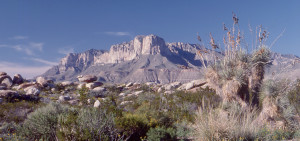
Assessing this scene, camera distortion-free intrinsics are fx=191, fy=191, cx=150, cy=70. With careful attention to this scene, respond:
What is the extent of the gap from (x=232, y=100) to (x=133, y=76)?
143 m

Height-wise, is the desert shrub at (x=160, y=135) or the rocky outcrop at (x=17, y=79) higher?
the rocky outcrop at (x=17, y=79)

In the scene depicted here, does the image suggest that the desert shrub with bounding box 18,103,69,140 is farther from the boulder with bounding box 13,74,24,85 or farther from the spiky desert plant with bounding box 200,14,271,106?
the boulder with bounding box 13,74,24,85

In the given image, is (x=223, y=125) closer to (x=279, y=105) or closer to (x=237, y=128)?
(x=237, y=128)

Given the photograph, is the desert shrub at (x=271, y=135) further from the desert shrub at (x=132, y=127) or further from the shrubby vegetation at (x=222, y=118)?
the desert shrub at (x=132, y=127)

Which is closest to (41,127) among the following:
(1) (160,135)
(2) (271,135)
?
(1) (160,135)

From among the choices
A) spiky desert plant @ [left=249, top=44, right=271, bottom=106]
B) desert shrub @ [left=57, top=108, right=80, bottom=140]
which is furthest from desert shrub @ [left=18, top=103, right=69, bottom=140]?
spiky desert plant @ [left=249, top=44, right=271, bottom=106]

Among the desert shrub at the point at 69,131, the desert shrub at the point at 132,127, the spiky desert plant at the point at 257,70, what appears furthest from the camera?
the spiky desert plant at the point at 257,70

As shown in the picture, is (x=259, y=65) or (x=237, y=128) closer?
(x=237, y=128)

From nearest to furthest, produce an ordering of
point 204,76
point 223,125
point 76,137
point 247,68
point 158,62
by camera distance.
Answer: point 223,125 < point 76,137 < point 247,68 < point 204,76 < point 158,62

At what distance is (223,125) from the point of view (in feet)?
13.8

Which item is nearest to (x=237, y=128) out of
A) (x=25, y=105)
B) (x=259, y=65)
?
(x=259, y=65)

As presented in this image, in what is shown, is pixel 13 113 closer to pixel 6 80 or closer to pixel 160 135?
pixel 160 135

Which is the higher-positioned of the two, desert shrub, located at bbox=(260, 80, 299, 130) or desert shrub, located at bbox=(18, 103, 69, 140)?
desert shrub, located at bbox=(260, 80, 299, 130)

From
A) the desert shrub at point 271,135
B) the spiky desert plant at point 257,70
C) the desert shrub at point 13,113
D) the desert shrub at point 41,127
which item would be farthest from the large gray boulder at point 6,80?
the desert shrub at point 271,135
